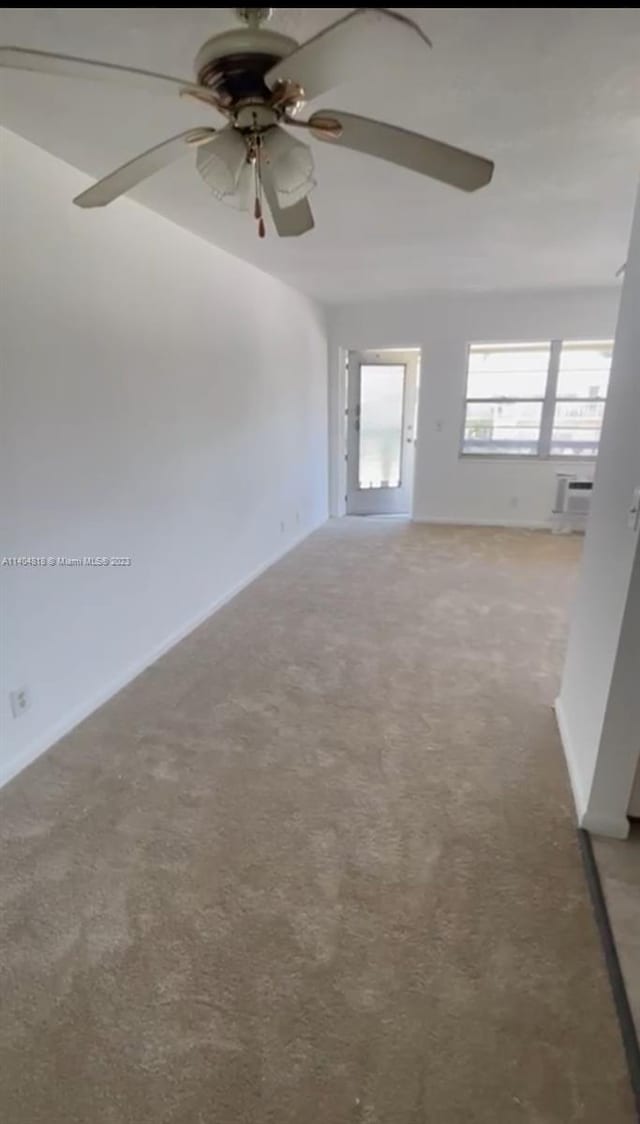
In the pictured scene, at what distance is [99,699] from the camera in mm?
2684

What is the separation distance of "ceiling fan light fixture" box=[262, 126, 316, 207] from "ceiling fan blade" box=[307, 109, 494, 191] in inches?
2.0

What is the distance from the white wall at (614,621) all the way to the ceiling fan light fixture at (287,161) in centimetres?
119

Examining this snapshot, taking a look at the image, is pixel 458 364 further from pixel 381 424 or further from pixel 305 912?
pixel 305 912

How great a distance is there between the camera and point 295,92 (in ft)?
3.66

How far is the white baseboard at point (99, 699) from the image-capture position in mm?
2207

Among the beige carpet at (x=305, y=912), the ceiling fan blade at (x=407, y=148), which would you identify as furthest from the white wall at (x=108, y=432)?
the ceiling fan blade at (x=407, y=148)

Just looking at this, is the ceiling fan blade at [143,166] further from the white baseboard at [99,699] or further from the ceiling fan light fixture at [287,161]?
the white baseboard at [99,699]

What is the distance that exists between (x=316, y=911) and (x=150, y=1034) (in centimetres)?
50

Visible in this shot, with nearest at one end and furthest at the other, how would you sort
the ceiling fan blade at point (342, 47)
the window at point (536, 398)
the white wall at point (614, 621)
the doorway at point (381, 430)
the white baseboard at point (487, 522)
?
the ceiling fan blade at point (342, 47) < the white wall at point (614, 621) < the window at point (536, 398) < the white baseboard at point (487, 522) < the doorway at point (381, 430)

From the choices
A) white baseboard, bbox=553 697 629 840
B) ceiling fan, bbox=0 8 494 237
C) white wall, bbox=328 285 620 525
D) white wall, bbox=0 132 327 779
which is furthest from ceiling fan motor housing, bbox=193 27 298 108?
white wall, bbox=328 285 620 525

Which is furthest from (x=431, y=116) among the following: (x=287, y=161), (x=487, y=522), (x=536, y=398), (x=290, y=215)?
(x=487, y=522)

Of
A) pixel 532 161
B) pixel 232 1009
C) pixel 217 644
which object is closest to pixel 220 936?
pixel 232 1009

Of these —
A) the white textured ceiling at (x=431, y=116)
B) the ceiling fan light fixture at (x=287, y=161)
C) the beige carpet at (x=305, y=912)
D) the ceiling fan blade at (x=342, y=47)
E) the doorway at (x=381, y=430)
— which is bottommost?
the beige carpet at (x=305, y=912)

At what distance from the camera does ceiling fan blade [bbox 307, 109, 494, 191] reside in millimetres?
1203
